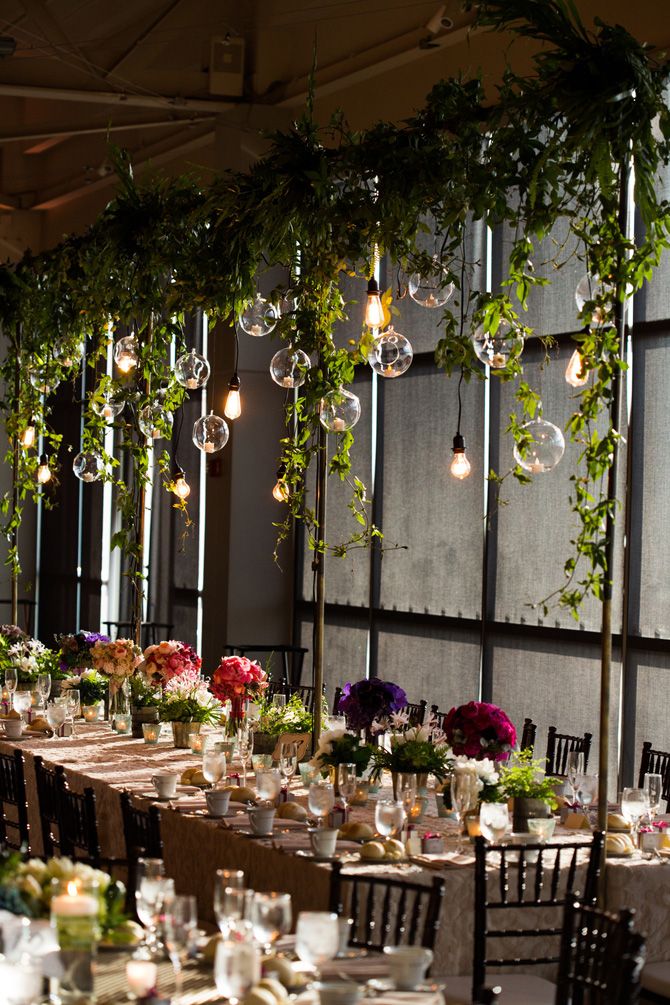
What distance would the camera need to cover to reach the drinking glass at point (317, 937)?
2.84m

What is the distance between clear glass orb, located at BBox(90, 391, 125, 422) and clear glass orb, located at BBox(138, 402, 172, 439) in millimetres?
359

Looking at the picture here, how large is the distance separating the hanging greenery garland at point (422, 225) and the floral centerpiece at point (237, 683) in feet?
2.30

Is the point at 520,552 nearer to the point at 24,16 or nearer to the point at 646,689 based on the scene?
the point at 646,689

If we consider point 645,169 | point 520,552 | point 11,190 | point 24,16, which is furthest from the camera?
point 11,190

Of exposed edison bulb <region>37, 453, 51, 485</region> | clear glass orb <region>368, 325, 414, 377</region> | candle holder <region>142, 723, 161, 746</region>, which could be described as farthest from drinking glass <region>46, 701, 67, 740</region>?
exposed edison bulb <region>37, 453, 51, 485</region>

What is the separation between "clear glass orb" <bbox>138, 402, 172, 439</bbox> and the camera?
23.9 ft

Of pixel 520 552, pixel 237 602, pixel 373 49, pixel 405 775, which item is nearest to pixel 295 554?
pixel 237 602

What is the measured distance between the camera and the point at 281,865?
4508 mm

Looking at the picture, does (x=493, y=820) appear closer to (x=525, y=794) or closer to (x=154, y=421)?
(x=525, y=794)

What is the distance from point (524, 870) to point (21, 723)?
3.43 metres

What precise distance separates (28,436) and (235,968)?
7304 mm

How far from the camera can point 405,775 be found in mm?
5125

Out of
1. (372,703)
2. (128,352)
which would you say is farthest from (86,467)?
(372,703)

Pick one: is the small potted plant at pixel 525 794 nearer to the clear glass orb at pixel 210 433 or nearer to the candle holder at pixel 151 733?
the candle holder at pixel 151 733
